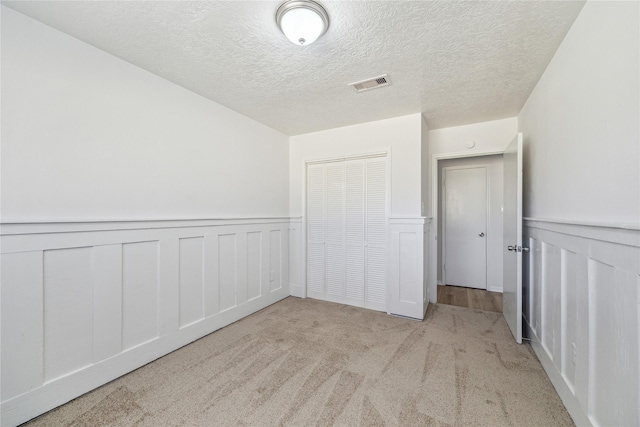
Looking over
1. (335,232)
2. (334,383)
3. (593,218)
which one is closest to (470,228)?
(335,232)

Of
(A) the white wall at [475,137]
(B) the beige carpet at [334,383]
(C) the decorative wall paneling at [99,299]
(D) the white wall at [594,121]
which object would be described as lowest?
(B) the beige carpet at [334,383]

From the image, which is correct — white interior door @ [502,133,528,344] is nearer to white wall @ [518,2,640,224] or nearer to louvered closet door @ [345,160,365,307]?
white wall @ [518,2,640,224]

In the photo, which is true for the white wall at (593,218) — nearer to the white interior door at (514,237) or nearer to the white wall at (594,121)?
the white wall at (594,121)

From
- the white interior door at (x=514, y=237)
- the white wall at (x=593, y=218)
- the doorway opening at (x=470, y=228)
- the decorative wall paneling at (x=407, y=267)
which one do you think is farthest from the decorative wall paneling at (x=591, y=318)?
the doorway opening at (x=470, y=228)

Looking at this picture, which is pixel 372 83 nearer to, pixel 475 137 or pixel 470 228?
pixel 475 137

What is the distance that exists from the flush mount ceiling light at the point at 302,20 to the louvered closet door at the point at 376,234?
1.93 metres

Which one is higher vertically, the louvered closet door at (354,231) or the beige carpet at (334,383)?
the louvered closet door at (354,231)

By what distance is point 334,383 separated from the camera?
1.83 meters

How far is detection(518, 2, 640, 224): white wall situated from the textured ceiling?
22 cm

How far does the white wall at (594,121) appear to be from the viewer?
3.51 feet

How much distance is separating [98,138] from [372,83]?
2187mm

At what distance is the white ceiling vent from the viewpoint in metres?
2.19

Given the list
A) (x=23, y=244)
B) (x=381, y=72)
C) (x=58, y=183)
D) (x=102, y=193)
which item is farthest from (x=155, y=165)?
(x=381, y=72)

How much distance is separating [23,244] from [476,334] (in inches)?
142
